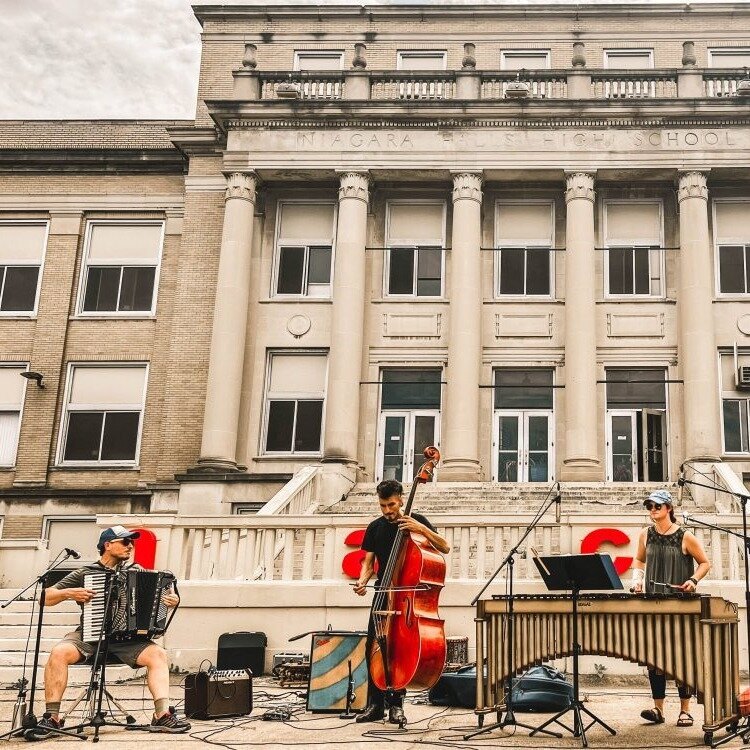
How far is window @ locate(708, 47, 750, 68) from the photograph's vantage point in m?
29.2

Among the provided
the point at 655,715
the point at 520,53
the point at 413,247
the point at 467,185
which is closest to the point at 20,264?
the point at 413,247

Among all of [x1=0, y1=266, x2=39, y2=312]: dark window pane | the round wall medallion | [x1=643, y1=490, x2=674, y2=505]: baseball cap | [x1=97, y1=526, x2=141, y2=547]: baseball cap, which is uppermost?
[x1=0, y1=266, x2=39, y2=312]: dark window pane

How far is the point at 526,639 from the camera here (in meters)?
9.27

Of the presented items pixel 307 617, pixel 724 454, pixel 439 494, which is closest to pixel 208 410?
pixel 439 494

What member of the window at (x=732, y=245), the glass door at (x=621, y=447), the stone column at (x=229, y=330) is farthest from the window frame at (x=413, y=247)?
the window at (x=732, y=245)

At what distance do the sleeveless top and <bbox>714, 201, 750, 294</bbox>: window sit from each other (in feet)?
58.0

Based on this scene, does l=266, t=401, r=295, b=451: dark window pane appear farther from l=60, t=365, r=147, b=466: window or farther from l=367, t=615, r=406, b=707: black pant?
l=367, t=615, r=406, b=707: black pant

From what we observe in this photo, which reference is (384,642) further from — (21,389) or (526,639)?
(21,389)

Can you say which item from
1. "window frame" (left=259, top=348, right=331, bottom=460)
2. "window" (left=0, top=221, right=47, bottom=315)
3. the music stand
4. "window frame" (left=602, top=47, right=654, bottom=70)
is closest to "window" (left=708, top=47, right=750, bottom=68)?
"window frame" (left=602, top=47, right=654, bottom=70)

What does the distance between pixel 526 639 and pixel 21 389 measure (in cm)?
2156

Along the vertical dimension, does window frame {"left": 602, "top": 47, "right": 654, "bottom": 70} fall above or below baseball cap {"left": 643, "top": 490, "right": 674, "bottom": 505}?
above

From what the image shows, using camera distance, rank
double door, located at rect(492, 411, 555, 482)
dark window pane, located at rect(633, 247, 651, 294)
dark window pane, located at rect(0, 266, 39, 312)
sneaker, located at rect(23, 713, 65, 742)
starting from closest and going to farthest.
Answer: sneaker, located at rect(23, 713, 65, 742), double door, located at rect(492, 411, 555, 482), dark window pane, located at rect(633, 247, 651, 294), dark window pane, located at rect(0, 266, 39, 312)

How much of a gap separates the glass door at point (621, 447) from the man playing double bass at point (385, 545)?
16.2 meters

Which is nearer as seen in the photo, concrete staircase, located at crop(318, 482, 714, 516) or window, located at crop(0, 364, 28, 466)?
concrete staircase, located at crop(318, 482, 714, 516)
